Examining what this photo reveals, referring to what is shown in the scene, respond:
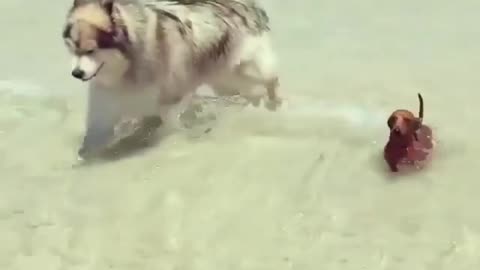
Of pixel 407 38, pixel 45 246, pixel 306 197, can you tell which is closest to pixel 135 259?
pixel 45 246

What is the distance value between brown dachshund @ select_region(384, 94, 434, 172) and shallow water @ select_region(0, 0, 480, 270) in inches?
0.9

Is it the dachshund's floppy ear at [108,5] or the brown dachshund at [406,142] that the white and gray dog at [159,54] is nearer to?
the dachshund's floppy ear at [108,5]

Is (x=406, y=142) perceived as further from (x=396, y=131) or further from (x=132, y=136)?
(x=132, y=136)

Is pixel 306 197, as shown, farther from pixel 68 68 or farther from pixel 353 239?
pixel 68 68

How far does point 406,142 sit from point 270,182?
0.20 m

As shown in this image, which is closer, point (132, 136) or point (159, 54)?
point (159, 54)

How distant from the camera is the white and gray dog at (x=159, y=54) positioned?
1.15 metres

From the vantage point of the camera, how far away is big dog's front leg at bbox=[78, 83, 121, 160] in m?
1.26

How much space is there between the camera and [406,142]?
124cm

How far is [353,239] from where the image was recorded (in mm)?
1148

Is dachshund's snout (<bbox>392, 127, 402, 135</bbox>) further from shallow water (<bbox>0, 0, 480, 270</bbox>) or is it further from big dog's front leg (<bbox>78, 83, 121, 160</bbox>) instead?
big dog's front leg (<bbox>78, 83, 121, 160</bbox>)

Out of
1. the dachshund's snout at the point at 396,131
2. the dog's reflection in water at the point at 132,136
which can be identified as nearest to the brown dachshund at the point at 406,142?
the dachshund's snout at the point at 396,131

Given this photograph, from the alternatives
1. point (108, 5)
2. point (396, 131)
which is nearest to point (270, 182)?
point (396, 131)

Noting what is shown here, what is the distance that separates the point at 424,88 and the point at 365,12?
1.29 ft
